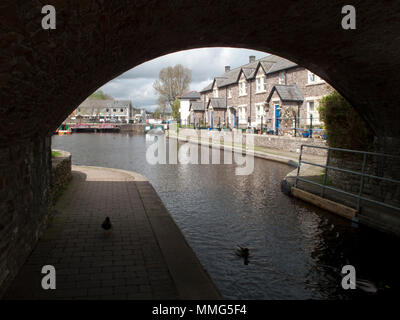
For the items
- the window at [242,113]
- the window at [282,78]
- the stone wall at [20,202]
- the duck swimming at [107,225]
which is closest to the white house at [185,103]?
the window at [242,113]

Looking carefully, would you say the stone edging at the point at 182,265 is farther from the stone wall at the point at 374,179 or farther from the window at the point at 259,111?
the window at the point at 259,111

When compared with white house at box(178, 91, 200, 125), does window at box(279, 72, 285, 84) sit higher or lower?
lower

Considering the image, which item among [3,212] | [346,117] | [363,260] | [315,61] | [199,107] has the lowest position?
[363,260]

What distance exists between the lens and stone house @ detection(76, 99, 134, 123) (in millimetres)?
107125

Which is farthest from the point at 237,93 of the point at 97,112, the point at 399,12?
the point at 97,112

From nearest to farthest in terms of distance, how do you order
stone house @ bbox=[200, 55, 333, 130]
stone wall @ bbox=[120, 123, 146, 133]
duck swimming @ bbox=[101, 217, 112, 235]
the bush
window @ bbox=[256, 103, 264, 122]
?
1. duck swimming @ bbox=[101, 217, 112, 235]
2. the bush
3. stone house @ bbox=[200, 55, 333, 130]
4. window @ bbox=[256, 103, 264, 122]
5. stone wall @ bbox=[120, 123, 146, 133]

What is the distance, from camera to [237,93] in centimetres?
4134

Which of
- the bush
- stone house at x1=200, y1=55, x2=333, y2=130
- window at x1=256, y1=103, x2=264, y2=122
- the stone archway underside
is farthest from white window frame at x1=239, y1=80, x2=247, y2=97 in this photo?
the stone archway underside

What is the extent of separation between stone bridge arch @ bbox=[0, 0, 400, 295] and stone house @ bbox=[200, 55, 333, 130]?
1154cm

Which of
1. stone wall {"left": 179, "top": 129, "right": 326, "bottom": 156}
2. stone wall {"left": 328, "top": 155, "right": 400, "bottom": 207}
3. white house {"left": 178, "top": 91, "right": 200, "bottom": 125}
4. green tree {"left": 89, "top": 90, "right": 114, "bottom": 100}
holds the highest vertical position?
green tree {"left": 89, "top": 90, "right": 114, "bottom": 100}

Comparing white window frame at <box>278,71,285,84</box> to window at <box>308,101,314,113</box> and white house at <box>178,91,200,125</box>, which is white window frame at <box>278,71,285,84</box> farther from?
white house at <box>178,91,200,125</box>

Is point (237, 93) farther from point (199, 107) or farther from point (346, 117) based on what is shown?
point (346, 117)
